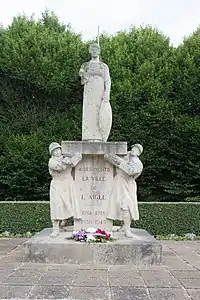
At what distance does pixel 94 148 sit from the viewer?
8078 millimetres

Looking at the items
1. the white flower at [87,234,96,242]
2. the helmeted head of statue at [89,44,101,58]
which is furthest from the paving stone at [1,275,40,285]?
the helmeted head of statue at [89,44,101,58]

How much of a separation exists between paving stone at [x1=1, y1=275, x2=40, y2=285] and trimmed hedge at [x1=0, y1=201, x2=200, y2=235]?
690 cm

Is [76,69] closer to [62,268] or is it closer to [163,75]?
[163,75]

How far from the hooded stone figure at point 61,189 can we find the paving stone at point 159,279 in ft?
7.04

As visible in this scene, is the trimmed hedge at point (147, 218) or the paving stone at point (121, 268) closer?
the paving stone at point (121, 268)

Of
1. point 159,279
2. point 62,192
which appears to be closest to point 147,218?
point 62,192

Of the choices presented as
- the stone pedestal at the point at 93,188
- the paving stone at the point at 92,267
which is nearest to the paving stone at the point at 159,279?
the paving stone at the point at 92,267

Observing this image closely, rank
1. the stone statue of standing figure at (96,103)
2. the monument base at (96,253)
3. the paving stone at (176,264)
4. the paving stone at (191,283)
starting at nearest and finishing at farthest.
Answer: the paving stone at (191,283), the paving stone at (176,264), the monument base at (96,253), the stone statue of standing figure at (96,103)

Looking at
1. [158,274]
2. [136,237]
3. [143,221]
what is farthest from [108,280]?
[143,221]

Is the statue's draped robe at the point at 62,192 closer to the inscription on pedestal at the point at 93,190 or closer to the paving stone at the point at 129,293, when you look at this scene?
the inscription on pedestal at the point at 93,190

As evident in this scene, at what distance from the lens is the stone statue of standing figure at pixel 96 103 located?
335 inches

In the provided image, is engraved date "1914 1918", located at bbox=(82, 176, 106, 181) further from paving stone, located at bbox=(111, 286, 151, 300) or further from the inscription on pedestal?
paving stone, located at bbox=(111, 286, 151, 300)

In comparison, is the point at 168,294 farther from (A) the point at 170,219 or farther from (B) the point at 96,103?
(A) the point at 170,219

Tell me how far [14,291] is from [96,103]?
4381 mm
